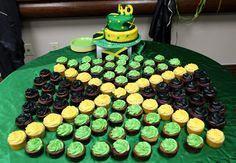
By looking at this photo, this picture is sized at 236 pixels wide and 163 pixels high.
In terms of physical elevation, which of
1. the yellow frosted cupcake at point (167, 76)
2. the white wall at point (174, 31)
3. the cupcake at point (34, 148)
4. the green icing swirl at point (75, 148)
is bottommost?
the white wall at point (174, 31)

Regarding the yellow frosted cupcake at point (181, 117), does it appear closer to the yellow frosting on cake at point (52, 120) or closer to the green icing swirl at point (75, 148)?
the green icing swirl at point (75, 148)

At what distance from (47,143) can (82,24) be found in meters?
1.67

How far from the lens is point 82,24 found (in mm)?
Answer: 2789

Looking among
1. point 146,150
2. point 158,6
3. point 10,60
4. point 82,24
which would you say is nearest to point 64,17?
point 82,24

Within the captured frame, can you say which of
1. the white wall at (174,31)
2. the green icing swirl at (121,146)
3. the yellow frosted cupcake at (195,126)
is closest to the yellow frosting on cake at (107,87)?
the green icing swirl at (121,146)

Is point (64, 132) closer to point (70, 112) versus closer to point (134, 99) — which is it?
point (70, 112)

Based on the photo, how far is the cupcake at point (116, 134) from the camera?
1.40 metres

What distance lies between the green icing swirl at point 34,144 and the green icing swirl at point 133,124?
47cm

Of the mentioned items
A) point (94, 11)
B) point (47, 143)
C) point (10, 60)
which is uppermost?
point (94, 11)

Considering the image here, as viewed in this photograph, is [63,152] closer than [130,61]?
Yes

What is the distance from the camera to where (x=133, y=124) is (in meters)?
1.46

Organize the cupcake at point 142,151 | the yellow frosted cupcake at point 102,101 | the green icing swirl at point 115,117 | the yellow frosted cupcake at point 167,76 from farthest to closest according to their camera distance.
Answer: the yellow frosted cupcake at point 167,76
the yellow frosted cupcake at point 102,101
the green icing swirl at point 115,117
the cupcake at point 142,151

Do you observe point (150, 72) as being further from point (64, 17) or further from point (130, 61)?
point (64, 17)

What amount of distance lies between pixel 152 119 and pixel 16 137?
743mm
